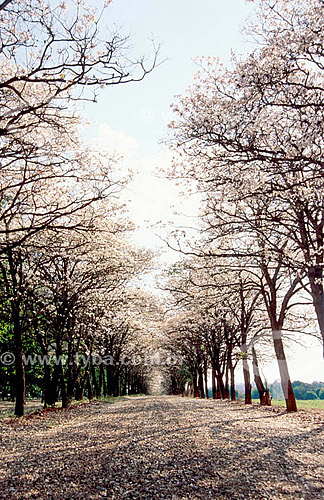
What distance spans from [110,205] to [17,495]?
11.7m

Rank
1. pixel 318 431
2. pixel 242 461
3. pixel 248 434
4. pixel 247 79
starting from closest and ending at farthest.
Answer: pixel 242 461, pixel 247 79, pixel 248 434, pixel 318 431

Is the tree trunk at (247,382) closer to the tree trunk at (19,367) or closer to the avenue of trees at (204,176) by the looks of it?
the avenue of trees at (204,176)

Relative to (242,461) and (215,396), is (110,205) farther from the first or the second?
(215,396)

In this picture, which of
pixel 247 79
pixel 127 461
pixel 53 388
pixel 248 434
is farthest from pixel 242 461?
pixel 53 388

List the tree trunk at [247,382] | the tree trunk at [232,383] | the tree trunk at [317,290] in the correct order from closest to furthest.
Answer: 1. the tree trunk at [317,290]
2. the tree trunk at [247,382]
3. the tree trunk at [232,383]

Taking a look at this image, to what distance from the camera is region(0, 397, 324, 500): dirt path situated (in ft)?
→ 16.1

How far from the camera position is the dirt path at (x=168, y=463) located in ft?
16.1

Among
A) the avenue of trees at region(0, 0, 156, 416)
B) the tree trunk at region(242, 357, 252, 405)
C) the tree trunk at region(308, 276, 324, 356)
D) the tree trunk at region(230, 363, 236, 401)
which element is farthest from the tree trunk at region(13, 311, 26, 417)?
the tree trunk at region(230, 363, 236, 401)

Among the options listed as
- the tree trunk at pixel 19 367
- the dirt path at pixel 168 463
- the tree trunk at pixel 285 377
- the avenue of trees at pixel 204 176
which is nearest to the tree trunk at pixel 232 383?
the avenue of trees at pixel 204 176

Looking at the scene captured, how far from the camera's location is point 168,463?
6.21m

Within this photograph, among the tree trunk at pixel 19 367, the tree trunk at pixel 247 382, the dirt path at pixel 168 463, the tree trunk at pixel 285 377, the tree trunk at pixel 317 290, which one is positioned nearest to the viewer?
the dirt path at pixel 168 463

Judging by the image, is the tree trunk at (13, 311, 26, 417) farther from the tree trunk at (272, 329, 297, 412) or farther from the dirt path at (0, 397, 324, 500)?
the tree trunk at (272, 329, 297, 412)

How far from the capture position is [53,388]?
2111 centimetres

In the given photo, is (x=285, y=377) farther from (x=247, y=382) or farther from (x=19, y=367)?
(x=19, y=367)
